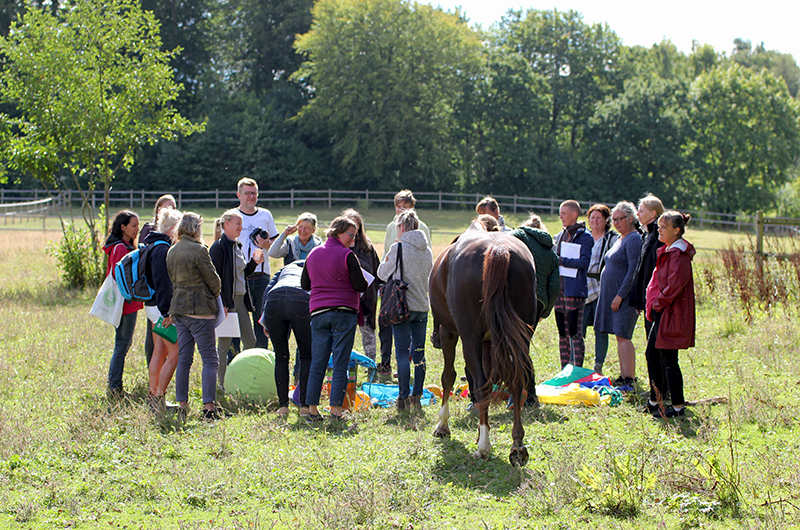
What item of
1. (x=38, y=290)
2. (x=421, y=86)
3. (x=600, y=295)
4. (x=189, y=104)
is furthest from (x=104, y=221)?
(x=189, y=104)

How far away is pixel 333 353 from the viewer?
18.4ft

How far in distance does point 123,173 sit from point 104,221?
104 feet

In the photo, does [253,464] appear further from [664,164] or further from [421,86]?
[664,164]

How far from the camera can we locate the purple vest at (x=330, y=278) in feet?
18.0

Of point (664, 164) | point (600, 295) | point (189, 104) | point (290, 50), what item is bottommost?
point (600, 295)

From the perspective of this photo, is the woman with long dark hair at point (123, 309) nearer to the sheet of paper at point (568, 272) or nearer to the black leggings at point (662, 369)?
the sheet of paper at point (568, 272)

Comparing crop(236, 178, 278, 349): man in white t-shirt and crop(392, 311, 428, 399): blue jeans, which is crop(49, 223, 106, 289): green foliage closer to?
crop(236, 178, 278, 349): man in white t-shirt

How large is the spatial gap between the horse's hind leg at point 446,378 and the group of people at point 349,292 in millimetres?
528

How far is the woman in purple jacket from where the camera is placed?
5492mm

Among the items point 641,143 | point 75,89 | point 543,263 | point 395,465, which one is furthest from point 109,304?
point 641,143

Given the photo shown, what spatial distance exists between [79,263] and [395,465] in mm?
10950

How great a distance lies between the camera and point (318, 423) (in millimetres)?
5527

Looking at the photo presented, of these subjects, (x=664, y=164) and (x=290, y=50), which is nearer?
(x=664, y=164)

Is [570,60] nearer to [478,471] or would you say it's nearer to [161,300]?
[161,300]
